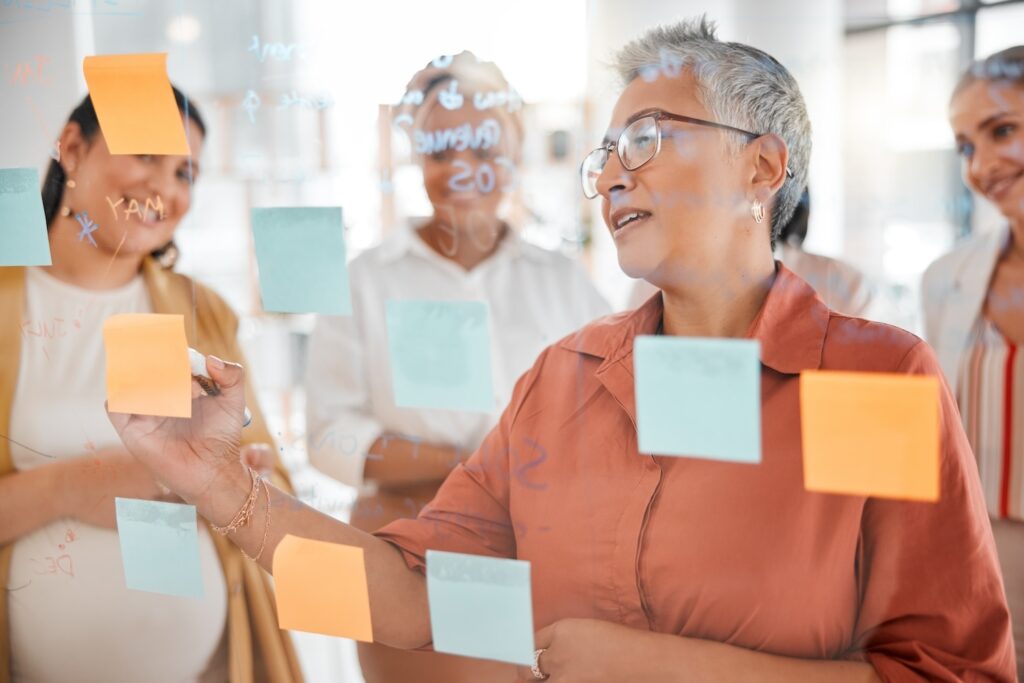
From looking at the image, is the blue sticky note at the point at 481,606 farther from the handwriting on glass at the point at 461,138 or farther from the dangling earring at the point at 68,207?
the dangling earring at the point at 68,207

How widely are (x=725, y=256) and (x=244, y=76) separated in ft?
2.32

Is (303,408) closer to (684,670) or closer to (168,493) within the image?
(168,493)

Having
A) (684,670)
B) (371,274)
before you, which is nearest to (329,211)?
(371,274)

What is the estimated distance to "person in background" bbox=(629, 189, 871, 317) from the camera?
0.94 m

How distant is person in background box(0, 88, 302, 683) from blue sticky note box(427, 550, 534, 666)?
30 cm

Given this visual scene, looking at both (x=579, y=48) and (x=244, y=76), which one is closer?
(x=579, y=48)

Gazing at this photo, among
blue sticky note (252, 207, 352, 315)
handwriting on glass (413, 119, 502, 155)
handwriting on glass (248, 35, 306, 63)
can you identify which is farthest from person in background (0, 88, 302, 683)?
handwriting on glass (413, 119, 502, 155)

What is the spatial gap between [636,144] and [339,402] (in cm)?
55

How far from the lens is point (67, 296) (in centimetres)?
138

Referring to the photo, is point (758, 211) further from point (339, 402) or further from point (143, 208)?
point (143, 208)

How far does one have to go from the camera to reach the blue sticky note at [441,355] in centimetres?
113

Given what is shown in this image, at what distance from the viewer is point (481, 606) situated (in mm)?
1150

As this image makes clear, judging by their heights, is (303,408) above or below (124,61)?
below

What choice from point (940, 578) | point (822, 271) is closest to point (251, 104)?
point (822, 271)
